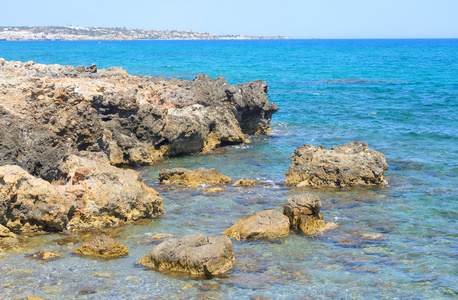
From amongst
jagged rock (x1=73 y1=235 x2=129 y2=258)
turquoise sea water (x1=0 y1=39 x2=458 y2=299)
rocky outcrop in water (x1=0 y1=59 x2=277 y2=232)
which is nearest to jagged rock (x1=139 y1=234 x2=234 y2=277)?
turquoise sea water (x1=0 y1=39 x2=458 y2=299)

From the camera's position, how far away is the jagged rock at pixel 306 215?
1325cm

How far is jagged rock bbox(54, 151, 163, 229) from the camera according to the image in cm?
1304

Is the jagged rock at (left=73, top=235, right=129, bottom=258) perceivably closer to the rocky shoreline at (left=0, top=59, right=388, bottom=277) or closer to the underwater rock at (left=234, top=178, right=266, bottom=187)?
the rocky shoreline at (left=0, top=59, right=388, bottom=277)

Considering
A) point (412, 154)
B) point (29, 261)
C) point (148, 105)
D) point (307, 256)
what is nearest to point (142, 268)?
point (29, 261)

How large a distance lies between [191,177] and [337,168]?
532cm

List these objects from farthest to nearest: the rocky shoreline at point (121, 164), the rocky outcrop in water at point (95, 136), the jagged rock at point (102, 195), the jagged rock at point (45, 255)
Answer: the jagged rock at point (102, 195) < the rocky outcrop in water at point (95, 136) < the rocky shoreline at point (121, 164) < the jagged rock at point (45, 255)

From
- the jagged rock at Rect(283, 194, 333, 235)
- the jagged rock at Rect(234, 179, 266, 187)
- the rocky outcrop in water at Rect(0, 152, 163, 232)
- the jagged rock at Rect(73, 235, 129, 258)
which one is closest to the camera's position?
the jagged rock at Rect(73, 235, 129, 258)

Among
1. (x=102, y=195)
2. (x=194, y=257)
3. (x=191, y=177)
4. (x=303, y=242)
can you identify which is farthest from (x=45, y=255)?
(x=191, y=177)

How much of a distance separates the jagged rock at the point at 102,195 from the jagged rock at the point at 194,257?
285cm

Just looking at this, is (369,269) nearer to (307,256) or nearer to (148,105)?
(307,256)

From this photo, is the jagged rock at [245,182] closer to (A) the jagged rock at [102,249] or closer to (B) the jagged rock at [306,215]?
(B) the jagged rock at [306,215]

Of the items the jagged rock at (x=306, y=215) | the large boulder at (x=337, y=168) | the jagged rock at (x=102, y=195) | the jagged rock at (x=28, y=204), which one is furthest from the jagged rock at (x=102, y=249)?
the large boulder at (x=337, y=168)

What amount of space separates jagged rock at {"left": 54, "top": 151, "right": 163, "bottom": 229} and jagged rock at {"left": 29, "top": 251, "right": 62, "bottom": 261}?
1863mm

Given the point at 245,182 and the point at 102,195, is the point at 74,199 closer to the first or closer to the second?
the point at 102,195
